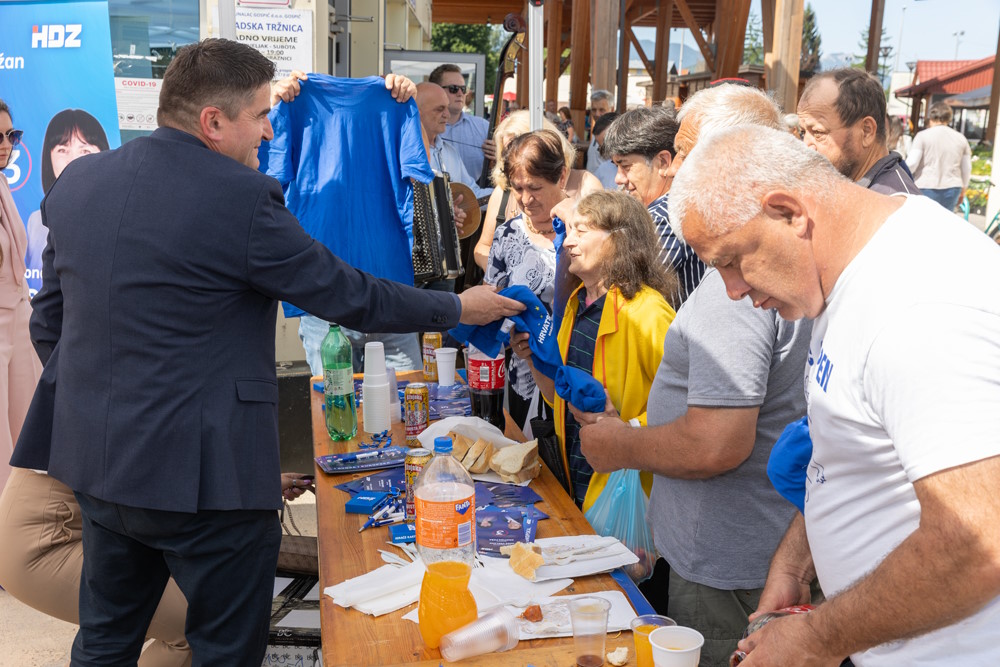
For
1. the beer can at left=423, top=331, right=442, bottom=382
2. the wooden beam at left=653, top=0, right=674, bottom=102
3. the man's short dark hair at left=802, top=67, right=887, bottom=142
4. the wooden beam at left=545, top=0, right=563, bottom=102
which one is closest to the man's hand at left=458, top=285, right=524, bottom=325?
the beer can at left=423, top=331, right=442, bottom=382

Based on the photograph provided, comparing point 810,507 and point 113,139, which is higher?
point 113,139

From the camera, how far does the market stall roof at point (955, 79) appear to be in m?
21.0

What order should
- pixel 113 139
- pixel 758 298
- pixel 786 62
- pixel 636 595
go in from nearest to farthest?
pixel 758 298, pixel 636 595, pixel 113 139, pixel 786 62

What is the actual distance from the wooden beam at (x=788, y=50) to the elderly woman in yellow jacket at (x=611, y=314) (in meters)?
5.72

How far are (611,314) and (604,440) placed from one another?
402 millimetres

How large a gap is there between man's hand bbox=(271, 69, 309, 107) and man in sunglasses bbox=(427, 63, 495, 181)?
2.10m

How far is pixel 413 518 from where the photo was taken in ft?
7.21

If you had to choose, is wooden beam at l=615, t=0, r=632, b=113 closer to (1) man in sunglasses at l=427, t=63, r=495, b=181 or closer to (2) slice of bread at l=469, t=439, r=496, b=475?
(1) man in sunglasses at l=427, t=63, r=495, b=181

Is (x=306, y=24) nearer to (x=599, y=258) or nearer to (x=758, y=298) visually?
(x=599, y=258)

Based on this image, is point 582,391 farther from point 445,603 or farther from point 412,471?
point 445,603

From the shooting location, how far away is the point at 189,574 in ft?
6.68

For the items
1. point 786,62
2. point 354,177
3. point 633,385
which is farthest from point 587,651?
point 786,62

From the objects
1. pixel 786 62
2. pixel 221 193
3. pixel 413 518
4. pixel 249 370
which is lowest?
pixel 413 518

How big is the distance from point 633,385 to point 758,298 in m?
1.07
